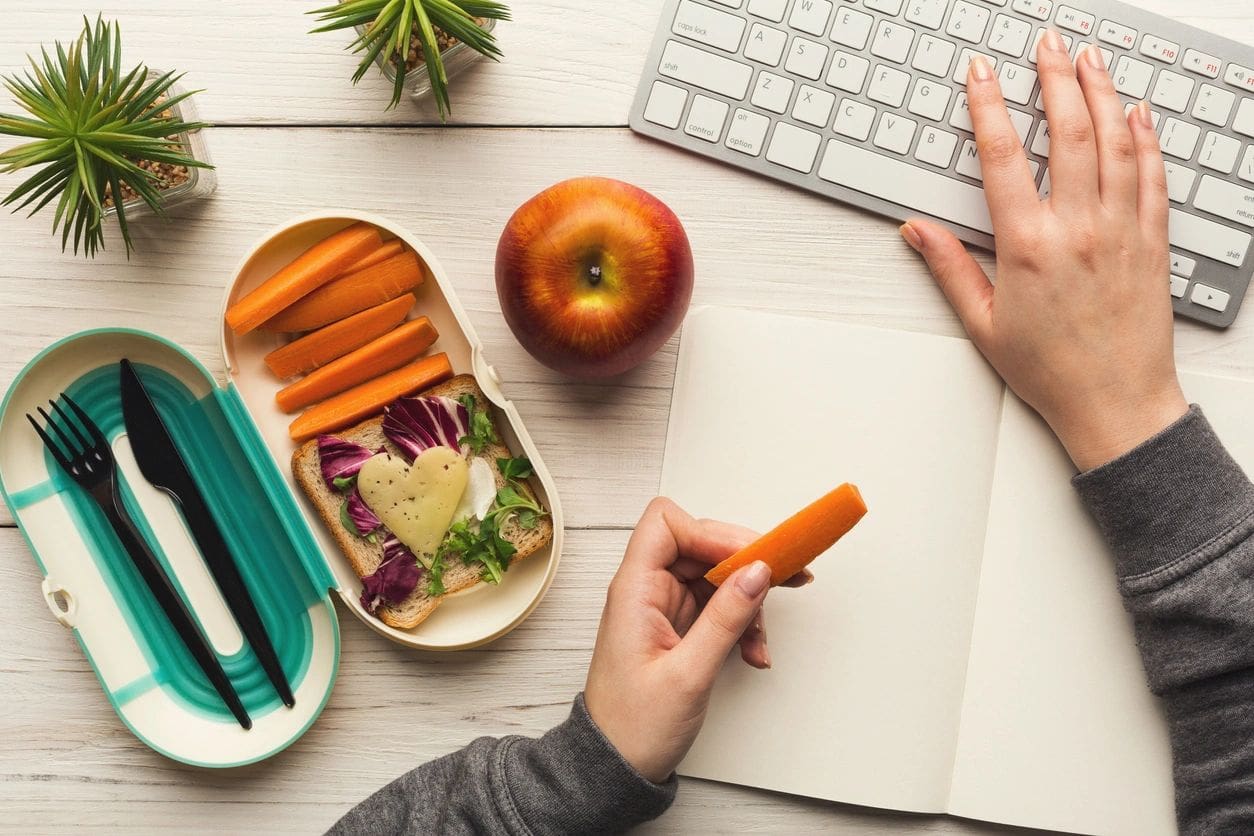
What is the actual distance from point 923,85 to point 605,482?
1.40 ft

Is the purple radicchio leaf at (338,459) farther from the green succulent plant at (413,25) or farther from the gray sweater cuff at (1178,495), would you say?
the gray sweater cuff at (1178,495)

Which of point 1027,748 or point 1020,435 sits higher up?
point 1020,435

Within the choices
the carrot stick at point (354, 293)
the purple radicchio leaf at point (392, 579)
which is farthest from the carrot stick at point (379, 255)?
the purple radicchio leaf at point (392, 579)

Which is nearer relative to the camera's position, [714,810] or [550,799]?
[550,799]

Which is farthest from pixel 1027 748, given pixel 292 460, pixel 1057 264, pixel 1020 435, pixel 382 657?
pixel 292 460

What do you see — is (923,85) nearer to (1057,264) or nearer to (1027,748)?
(1057,264)

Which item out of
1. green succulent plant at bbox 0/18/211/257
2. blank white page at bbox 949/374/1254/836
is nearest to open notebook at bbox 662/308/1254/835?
blank white page at bbox 949/374/1254/836

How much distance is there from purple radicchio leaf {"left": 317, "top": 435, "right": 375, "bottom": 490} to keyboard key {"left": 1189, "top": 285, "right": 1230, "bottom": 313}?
0.71 m

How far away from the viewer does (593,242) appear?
0.70m

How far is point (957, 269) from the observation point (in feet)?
2.56

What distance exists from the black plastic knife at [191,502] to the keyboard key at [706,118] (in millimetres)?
510

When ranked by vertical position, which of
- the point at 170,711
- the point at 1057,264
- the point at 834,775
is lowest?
the point at 170,711

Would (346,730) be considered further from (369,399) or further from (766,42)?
(766,42)

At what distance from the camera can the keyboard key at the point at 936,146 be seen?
77cm
